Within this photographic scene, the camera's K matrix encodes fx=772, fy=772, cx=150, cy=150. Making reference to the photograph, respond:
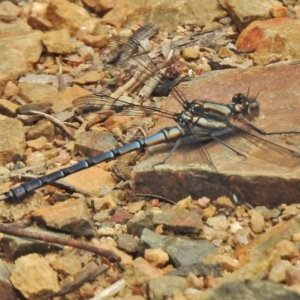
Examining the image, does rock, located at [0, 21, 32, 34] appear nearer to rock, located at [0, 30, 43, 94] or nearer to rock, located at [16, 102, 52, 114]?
rock, located at [0, 30, 43, 94]

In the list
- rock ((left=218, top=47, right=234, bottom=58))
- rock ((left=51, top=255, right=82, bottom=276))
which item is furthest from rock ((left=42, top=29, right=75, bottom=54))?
rock ((left=51, top=255, right=82, bottom=276))

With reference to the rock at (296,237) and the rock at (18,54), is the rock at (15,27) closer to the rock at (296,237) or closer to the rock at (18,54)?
the rock at (18,54)

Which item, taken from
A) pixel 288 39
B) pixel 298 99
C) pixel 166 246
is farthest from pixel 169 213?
pixel 288 39

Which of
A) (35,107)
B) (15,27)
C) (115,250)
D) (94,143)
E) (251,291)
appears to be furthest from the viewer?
(15,27)

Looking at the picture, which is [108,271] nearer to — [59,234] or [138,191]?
[59,234]

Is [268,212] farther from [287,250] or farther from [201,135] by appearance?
[201,135]

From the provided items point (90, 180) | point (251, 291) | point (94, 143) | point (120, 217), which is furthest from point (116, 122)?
point (251, 291)

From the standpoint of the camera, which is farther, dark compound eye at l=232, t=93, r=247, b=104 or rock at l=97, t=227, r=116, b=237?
dark compound eye at l=232, t=93, r=247, b=104

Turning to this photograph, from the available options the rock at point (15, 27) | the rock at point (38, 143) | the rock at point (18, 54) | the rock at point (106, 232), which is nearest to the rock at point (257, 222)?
the rock at point (106, 232)
